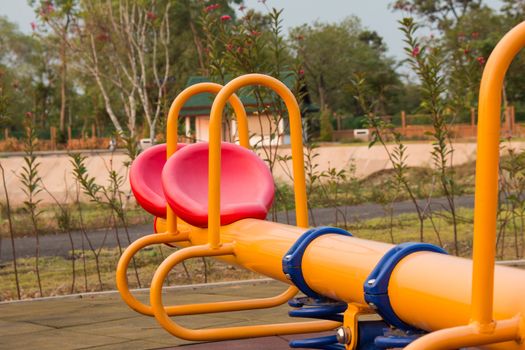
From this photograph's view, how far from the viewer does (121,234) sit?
13531 mm

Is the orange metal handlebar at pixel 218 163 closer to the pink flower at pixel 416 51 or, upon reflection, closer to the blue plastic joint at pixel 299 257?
the blue plastic joint at pixel 299 257

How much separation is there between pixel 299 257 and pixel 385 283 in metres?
0.73

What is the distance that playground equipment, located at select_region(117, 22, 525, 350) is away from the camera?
2291 millimetres

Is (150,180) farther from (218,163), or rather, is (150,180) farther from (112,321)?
(218,163)

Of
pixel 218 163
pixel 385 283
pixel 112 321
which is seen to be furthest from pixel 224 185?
pixel 385 283

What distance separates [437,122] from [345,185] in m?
11.6

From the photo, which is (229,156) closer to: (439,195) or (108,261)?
(108,261)

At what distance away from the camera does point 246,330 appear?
4359 mm

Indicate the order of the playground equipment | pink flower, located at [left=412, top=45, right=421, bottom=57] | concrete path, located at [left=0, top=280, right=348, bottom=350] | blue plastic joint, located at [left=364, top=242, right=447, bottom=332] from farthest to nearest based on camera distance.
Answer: pink flower, located at [left=412, top=45, right=421, bottom=57]
concrete path, located at [left=0, top=280, right=348, bottom=350]
blue plastic joint, located at [left=364, top=242, right=447, bottom=332]
the playground equipment

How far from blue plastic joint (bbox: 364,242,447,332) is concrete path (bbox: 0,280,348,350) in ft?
6.67

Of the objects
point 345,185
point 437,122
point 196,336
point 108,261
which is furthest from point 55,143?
point 196,336

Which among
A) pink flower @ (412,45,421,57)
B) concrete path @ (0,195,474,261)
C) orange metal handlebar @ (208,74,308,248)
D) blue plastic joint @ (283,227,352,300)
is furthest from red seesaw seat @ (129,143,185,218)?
concrete path @ (0,195,474,261)

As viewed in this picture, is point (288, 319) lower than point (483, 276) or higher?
lower

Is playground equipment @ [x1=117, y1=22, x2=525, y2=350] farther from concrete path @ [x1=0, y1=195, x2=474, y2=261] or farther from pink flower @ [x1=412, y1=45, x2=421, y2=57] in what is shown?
concrete path @ [x1=0, y1=195, x2=474, y2=261]
